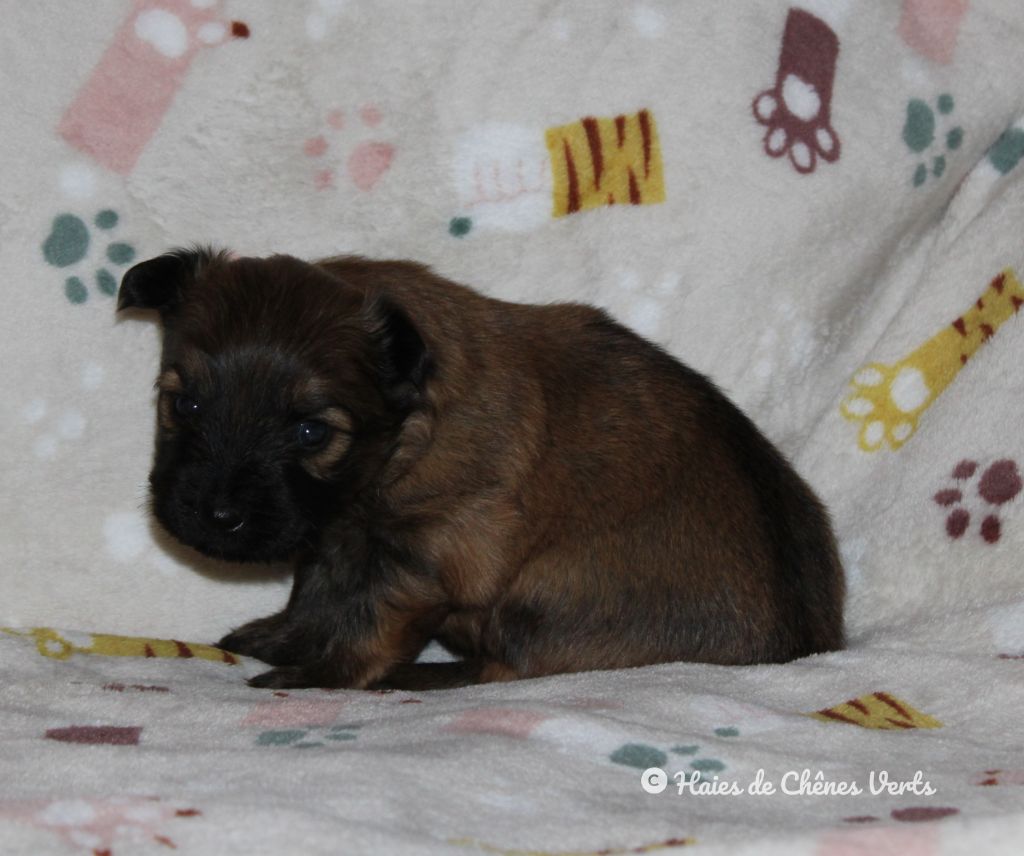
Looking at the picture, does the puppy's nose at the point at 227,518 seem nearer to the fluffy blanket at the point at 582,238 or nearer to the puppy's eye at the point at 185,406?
the puppy's eye at the point at 185,406

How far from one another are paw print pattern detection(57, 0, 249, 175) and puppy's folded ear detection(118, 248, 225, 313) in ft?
1.85

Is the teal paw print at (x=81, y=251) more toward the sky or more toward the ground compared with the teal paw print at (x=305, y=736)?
more toward the sky

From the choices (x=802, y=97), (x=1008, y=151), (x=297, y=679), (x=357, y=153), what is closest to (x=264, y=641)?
(x=297, y=679)

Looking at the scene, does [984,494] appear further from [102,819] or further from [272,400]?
[102,819]

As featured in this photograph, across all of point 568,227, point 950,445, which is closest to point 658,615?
point 950,445

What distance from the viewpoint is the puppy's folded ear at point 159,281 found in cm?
341

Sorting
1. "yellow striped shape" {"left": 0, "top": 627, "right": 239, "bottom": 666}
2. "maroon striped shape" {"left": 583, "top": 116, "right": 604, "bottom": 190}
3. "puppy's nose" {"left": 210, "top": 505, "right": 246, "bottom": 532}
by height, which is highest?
"maroon striped shape" {"left": 583, "top": 116, "right": 604, "bottom": 190}

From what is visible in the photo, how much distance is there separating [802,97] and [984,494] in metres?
1.32

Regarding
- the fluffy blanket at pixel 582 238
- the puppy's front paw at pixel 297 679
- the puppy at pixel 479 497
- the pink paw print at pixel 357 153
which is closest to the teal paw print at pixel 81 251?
the fluffy blanket at pixel 582 238

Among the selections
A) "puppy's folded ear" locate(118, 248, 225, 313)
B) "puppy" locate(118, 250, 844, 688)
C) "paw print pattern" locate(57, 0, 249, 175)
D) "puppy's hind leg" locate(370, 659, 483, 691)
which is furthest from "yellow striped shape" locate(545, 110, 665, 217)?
"puppy's hind leg" locate(370, 659, 483, 691)

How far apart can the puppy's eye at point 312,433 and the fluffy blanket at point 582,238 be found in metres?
0.56

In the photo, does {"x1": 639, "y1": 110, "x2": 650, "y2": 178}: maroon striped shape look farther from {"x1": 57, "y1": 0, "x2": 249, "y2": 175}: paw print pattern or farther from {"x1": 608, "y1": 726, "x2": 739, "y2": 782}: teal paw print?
{"x1": 608, "y1": 726, "x2": 739, "y2": 782}: teal paw print

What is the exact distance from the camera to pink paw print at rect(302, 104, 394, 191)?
4.04 meters

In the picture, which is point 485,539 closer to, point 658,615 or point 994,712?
point 658,615
